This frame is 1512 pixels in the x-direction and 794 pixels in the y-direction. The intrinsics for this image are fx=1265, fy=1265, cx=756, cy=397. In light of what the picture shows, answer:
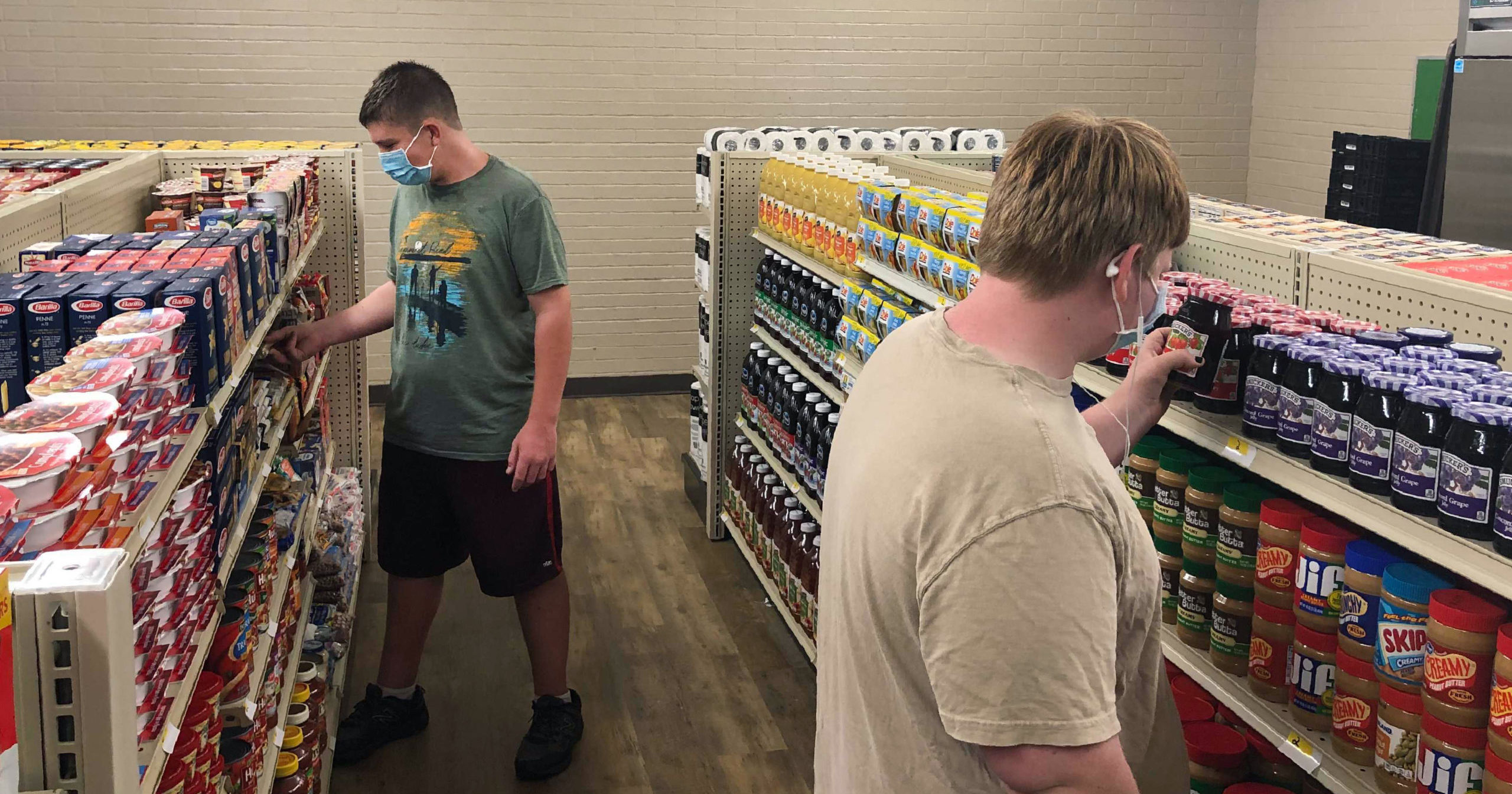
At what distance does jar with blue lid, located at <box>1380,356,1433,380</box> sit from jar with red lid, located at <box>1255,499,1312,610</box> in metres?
0.33

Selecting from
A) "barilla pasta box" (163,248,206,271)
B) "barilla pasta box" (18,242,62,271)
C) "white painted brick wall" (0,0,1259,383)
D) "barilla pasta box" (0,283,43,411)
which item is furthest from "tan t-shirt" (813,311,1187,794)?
"white painted brick wall" (0,0,1259,383)

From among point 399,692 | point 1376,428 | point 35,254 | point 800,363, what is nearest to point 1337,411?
point 1376,428

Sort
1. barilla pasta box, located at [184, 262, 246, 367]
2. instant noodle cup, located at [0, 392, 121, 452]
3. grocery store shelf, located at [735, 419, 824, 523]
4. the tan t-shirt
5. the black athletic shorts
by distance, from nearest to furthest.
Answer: the tan t-shirt < instant noodle cup, located at [0, 392, 121, 452] < barilla pasta box, located at [184, 262, 246, 367] < the black athletic shorts < grocery store shelf, located at [735, 419, 824, 523]

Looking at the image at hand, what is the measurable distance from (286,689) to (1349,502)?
2.72 metres

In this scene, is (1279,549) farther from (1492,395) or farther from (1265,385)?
(1492,395)

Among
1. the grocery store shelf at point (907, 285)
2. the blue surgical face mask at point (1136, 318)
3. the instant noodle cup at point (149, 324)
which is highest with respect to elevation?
the blue surgical face mask at point (1136, 318)

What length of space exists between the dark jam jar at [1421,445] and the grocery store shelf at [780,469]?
246cm

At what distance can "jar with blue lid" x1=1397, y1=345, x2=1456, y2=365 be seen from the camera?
2000 millimetres

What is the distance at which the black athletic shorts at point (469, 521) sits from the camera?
371 cm

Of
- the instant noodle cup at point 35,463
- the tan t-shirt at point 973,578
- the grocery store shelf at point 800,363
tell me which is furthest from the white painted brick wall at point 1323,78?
the instant noodle cup at point 35,463

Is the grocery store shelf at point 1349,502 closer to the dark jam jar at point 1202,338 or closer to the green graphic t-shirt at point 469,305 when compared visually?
the dark jam jar at point 1202,338

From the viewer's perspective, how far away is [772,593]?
506 centimetres

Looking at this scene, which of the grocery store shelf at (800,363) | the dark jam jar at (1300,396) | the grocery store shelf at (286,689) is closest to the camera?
the dark jam jar at (1300,396)

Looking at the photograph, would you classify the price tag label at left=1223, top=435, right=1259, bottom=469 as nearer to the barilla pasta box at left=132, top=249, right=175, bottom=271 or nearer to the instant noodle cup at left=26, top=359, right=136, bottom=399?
the instant noodle cup at left=26, top=359, right=136, bottom=399
